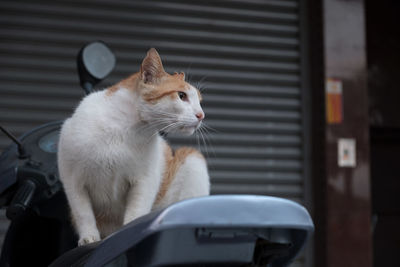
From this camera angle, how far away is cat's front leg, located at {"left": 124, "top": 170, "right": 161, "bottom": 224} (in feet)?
4.47

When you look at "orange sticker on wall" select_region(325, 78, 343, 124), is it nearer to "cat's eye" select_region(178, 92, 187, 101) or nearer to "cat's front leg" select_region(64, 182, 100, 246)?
"cat's eye" select_region(178, 92, 187, 101)

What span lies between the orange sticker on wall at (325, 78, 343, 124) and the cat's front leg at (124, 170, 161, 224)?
111 inches

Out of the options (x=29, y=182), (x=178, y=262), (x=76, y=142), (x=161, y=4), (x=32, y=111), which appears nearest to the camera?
(x=178, y=262)

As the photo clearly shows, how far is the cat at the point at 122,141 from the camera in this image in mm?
1298

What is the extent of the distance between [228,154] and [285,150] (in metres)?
0.54

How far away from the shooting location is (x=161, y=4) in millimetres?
3971

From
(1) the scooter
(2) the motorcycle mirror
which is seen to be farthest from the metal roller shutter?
(1) the scooter

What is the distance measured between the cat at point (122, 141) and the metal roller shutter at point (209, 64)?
2366 millimetres

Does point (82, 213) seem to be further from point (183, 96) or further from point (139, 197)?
point (183, 96)

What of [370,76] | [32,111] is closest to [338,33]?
[370,76]

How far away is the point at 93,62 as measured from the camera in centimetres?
174

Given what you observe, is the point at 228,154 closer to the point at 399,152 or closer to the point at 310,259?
the point at 310,259

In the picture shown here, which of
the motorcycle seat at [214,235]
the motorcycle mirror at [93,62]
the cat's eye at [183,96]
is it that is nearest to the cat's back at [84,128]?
the cat's eye at [183,96]

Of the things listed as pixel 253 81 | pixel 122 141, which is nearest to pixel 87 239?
pixel 122 141
